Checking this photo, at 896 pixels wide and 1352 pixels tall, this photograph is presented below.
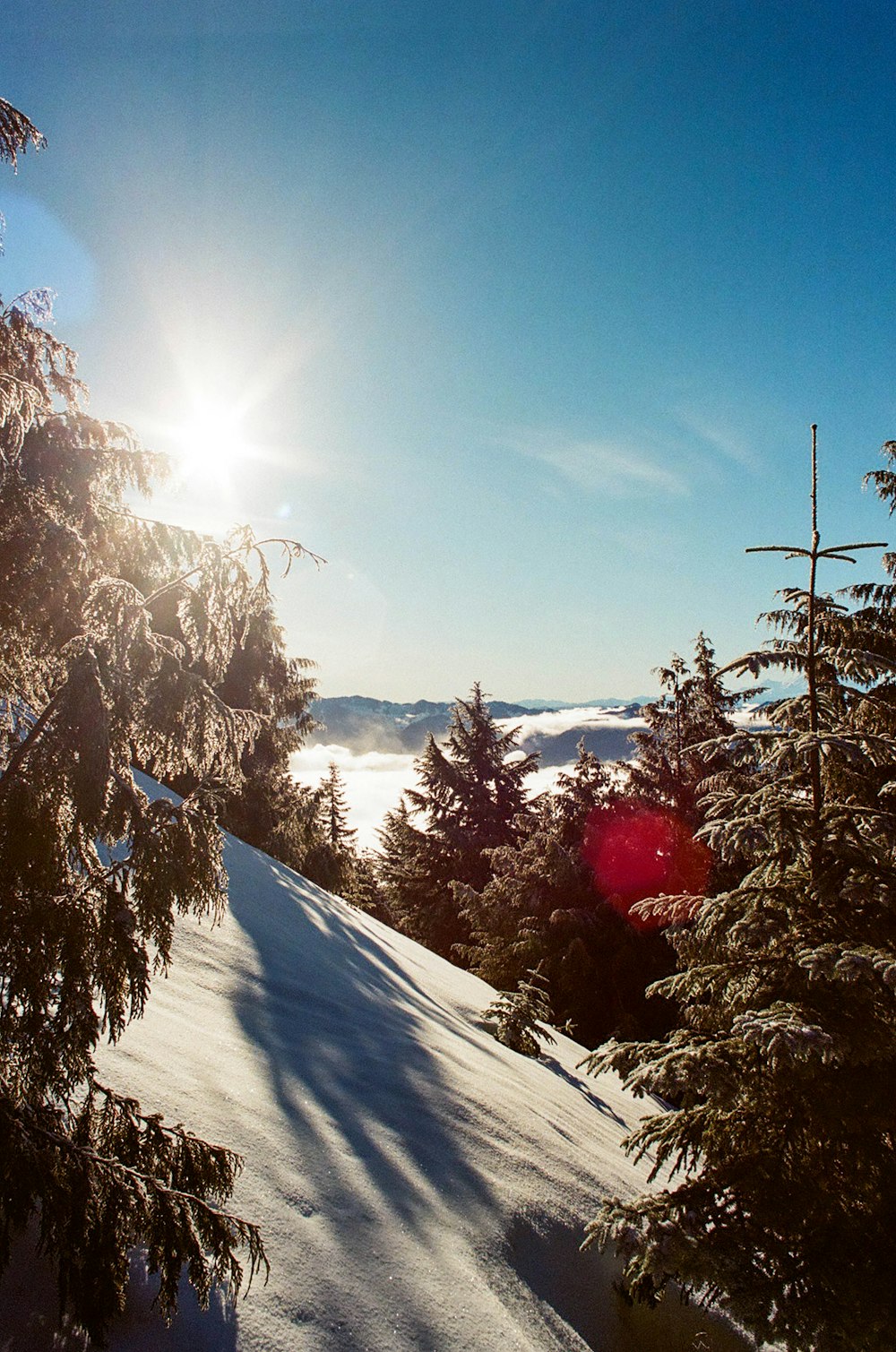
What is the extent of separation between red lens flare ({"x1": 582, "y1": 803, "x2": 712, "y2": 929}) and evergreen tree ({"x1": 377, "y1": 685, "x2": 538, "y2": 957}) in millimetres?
7160

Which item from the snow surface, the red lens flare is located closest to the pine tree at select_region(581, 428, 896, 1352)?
the snow surface

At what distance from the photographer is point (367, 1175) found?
13.8ft

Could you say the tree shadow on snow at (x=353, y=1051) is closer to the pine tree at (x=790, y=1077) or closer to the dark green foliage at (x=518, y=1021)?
the dark green foliage at (x=518, y=1021)

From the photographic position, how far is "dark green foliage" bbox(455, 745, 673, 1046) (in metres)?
16.2

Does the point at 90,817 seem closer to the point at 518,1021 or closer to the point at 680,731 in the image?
the point at 518,1021

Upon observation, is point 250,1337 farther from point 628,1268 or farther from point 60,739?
point 60,739

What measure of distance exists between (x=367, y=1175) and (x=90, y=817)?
318cm

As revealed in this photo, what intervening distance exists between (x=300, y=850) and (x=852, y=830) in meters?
15.9

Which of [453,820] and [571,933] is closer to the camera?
[571,933]

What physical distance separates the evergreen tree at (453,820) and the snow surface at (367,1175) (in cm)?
1857

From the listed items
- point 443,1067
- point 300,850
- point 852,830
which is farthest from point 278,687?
point 852,830

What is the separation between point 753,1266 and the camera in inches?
149

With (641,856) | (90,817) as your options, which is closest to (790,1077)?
(90,817)

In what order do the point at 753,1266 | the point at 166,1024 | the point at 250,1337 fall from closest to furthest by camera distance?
the point at 250,1337 → the point at 753,1266 → the point at 166,1024
